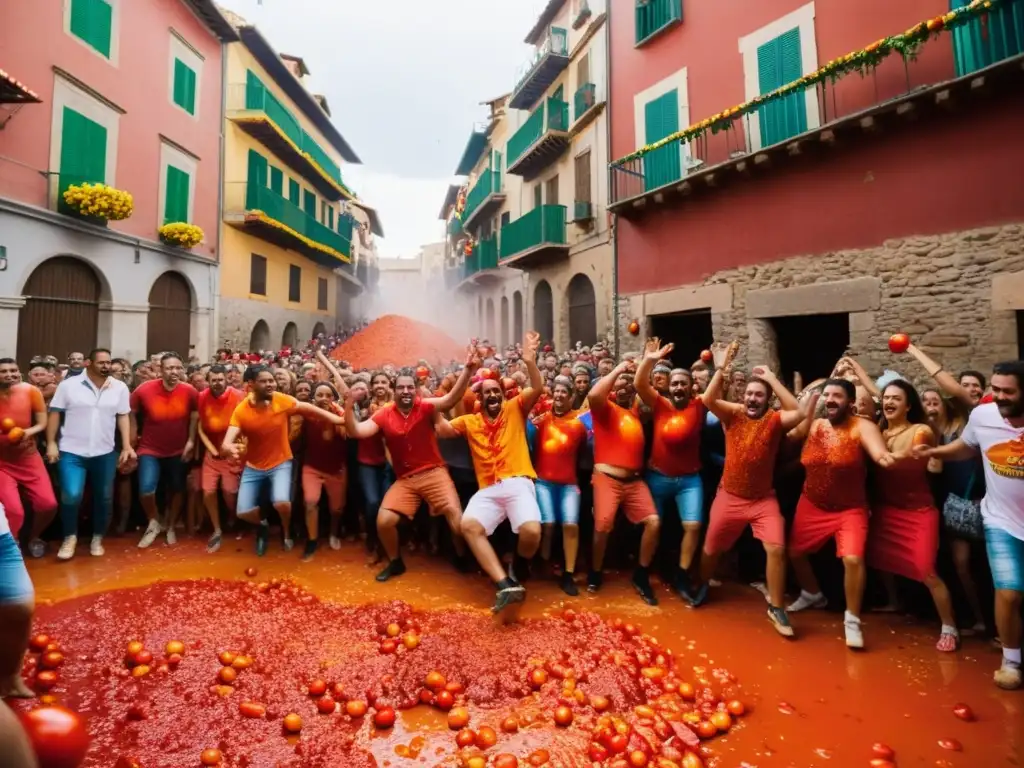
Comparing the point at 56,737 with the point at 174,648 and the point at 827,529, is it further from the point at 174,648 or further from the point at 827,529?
the point at 827,529

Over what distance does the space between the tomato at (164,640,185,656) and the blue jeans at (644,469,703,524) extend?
147 inches

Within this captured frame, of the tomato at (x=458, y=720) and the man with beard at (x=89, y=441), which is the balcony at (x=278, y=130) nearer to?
the man with beard at (x=89, y=441)

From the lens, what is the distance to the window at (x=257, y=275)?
754 inches

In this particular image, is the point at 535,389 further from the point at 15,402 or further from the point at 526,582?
the point at 15,402

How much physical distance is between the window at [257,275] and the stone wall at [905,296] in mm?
15635

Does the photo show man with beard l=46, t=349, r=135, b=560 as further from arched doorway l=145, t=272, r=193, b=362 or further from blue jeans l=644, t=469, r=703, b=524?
arched doorway l=145, t=272, r=193, b=362

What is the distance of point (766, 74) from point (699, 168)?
1.87 m

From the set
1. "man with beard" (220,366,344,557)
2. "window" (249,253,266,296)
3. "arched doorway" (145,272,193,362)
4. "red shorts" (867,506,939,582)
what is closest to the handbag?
"red shorts" (867,506,939,582)

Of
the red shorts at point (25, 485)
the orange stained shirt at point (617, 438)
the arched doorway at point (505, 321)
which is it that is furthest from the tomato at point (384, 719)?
the arched doorway at point (505, 321)

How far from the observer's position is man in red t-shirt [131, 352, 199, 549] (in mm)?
5953

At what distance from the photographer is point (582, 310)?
53.5 feet

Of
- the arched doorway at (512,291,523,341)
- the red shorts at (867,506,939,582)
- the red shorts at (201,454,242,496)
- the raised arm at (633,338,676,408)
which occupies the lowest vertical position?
the red shorts at (867,506,939,582)

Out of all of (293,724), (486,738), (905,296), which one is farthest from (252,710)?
(905,296)

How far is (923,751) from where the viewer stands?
9.43 ft
